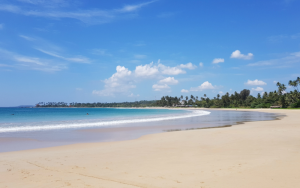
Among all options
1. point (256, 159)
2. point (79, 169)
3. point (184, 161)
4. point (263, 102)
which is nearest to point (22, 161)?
point (79, 169)

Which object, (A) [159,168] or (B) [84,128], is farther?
(B) [84,128]

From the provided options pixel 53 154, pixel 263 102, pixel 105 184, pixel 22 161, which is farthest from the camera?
pixel 263 102

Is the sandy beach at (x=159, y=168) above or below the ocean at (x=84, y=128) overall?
above

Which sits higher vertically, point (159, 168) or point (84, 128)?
point (159, 168)

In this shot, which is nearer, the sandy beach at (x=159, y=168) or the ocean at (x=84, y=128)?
the sandy beach at (x=159, y=168)

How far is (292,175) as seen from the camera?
6.32m

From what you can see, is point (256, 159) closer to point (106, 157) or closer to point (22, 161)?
point (106, 157)

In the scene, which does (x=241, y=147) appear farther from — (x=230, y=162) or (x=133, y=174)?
(x=133, y=174)

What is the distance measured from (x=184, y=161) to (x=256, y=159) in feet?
9.72

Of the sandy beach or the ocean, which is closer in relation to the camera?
the sandy beach

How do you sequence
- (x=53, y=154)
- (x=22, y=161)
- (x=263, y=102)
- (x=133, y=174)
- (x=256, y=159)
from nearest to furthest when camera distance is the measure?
(x=133, y=174)
(x=256, y=159)
(x=22, y=161)
(x=53, y=154)
(x=263, y=102)

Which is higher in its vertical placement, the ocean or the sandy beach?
the sandy beach

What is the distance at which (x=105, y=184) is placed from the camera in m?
6.04

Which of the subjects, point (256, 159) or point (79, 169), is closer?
point (79, 169)
